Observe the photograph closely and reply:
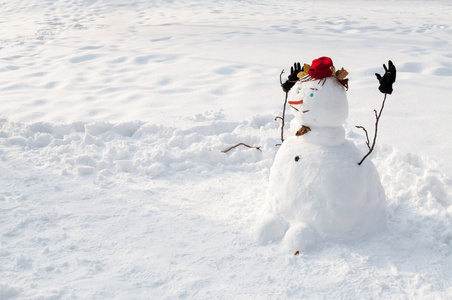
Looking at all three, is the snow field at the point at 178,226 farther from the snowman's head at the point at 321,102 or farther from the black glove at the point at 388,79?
the black glove at the point at 388,79

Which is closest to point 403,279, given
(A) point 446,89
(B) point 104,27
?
(A) point 446,89

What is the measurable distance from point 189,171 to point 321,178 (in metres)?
1.45

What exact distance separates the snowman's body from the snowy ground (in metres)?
0.11

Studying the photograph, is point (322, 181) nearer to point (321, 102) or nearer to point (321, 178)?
point (321, 178)

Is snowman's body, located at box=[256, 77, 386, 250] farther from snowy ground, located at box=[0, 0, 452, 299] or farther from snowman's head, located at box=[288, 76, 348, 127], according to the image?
snowy ground, located at box=[0, 0, 452, 299]

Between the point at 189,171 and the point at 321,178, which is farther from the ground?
the point at 321,178

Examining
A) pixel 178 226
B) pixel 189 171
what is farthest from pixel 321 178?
pixel 189 171

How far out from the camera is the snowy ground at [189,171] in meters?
2.26

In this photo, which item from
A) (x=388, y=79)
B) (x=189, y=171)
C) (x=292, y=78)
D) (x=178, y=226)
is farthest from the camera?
(x=189, y=171)

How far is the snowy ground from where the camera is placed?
2260 mm

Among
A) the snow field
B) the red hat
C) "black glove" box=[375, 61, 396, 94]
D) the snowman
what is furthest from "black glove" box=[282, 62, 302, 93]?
the snow field

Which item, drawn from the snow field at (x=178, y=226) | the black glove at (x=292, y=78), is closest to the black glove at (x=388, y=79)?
the black glove at (x=292, y=78)

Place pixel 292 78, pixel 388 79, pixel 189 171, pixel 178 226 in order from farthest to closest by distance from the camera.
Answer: pixel 189 171
pixel 178 226
pixel 292 78
pixel 388 79

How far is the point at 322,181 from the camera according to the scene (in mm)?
2322
